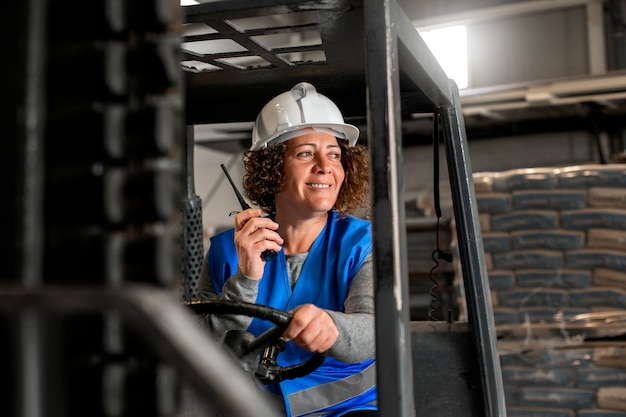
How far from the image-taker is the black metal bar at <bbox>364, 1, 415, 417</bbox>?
1.39 m

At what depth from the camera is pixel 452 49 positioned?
348 inches

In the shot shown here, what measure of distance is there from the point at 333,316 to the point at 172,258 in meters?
1.21

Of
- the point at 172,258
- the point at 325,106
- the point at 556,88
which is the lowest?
the point at 172,258

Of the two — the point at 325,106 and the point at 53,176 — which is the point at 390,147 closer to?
the point at 53,176

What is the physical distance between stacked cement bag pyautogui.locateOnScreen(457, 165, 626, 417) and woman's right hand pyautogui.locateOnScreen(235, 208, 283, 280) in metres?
3.15

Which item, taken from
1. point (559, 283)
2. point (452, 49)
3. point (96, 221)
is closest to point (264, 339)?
point (96, 221)

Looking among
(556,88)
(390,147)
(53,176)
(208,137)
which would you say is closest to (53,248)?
(53,176)

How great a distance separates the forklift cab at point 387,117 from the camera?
1435mm

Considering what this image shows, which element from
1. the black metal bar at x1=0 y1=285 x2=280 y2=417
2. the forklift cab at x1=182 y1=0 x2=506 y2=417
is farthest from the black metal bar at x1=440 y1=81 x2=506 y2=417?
the black metal bar at x1=0 y1=285 x2=280 y2=417

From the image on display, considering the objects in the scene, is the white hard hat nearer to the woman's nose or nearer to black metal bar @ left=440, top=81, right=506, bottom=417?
the woman's nose

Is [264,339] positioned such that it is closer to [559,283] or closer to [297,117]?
[297,117]

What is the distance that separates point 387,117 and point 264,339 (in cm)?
73

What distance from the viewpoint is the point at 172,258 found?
75 cm

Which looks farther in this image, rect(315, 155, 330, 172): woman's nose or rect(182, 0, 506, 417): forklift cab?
rect(315, 155, 330, 172): woman's nose
